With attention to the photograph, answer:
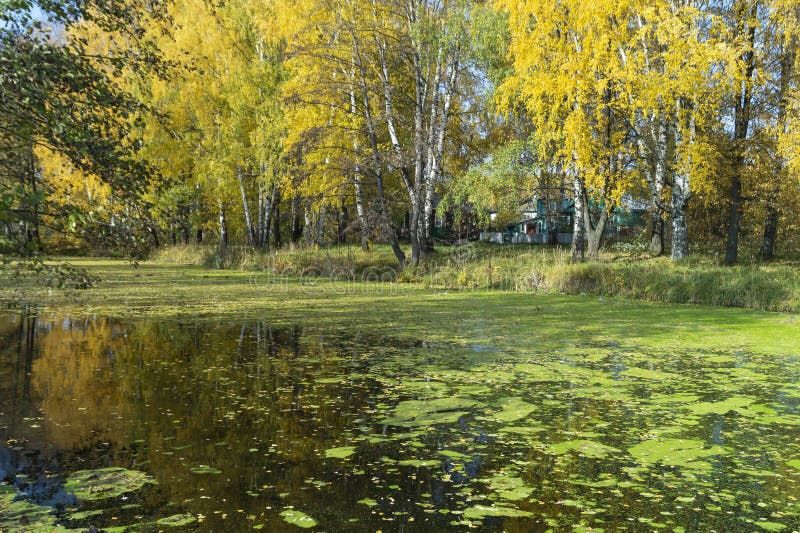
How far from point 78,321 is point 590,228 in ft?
40.3

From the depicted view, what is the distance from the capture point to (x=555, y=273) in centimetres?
1467

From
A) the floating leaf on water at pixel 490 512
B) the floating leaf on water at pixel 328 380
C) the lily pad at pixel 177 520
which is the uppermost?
the floating leaf on water at pixel 328 380

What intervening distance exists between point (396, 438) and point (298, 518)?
134 cm

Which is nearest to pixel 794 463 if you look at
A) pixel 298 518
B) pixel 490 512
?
pixel 490 512

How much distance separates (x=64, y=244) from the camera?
31.0 meters

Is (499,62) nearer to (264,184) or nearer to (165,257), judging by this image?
(264,184)

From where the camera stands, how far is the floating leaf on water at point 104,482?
3404mm

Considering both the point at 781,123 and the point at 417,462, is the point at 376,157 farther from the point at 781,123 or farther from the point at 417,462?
the point at 417,462

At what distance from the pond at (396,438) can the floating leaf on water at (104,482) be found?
1 centimetres

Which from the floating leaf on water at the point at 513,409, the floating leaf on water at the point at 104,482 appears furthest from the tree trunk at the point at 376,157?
the floating leaf on water at the point at 104,482

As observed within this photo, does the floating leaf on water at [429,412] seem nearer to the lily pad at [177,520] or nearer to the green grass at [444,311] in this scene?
the lily pad at [177,520]

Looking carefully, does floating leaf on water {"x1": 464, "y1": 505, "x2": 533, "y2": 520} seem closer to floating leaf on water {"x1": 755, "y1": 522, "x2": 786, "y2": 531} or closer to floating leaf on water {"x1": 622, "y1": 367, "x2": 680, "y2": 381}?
floating leaf on water {"x1": 755, "y1": 522, "x2": 786, "y2": 531}

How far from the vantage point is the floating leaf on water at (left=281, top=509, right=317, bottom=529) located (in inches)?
122

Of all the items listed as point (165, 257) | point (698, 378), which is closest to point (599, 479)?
point (698, 378)
